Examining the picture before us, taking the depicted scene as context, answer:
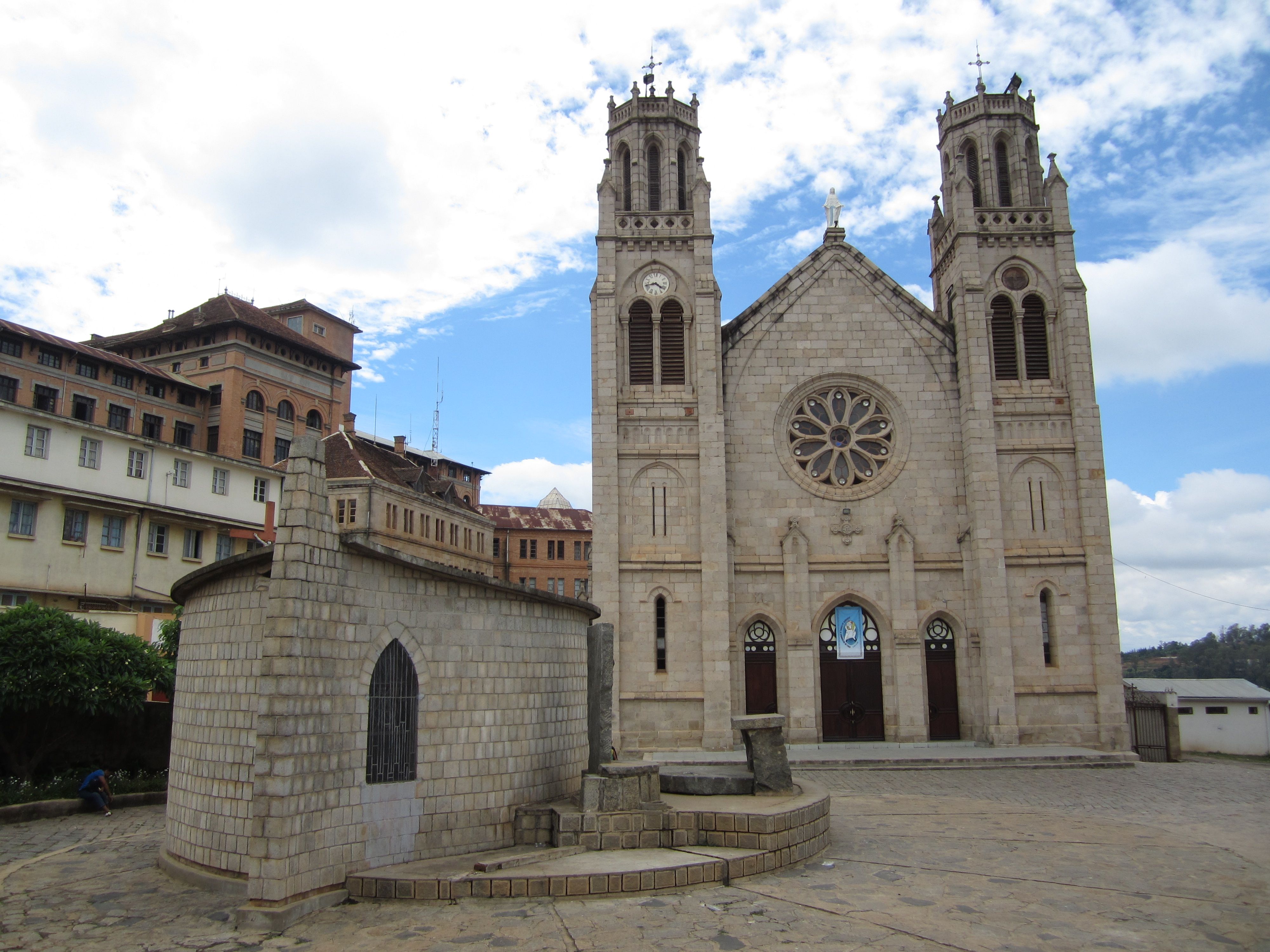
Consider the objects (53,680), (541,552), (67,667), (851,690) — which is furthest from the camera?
(541,552)

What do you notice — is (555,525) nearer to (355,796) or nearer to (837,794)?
(837,794)

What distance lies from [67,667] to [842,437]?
21.6 meters

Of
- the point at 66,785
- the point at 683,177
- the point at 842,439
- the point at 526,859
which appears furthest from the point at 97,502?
the point at 526,859

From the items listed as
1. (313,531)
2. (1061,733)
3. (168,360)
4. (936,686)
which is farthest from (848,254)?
(168,360)

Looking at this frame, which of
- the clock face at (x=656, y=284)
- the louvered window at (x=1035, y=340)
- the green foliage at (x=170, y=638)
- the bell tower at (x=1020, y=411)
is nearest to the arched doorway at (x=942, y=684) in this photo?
the bell tower at (x=1020, y=411)

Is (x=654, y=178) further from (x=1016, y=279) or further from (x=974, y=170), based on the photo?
(x=1016, y=279)

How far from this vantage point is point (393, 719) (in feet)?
39.6

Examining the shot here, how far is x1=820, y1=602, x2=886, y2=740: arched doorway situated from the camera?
2752 cm

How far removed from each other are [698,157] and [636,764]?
22717 mm

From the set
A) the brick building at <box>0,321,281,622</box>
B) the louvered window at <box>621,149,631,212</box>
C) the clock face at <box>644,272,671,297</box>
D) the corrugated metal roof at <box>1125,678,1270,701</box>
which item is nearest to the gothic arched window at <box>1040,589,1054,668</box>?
the clock face at <box>644,272,671,297</box>

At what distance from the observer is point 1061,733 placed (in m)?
26.8

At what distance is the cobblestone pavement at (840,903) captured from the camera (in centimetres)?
966

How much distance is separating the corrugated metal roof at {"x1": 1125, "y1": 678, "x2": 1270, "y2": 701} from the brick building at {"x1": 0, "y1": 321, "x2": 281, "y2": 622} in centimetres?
3868

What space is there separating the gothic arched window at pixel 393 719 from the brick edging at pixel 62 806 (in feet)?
22.3
